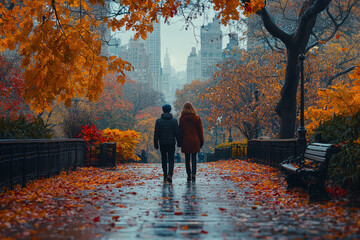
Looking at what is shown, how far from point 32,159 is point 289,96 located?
10.2 metres

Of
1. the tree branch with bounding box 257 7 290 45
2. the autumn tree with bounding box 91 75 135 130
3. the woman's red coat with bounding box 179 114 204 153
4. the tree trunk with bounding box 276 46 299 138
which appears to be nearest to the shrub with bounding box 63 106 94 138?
the tree trunk with bounding box 276 46 299 138

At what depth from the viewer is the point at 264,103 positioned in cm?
3116

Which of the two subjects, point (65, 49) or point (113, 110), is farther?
point (113, 110)

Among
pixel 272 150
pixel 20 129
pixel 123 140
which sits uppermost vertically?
pixel 20 129

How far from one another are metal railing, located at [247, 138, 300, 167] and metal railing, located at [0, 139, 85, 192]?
6.81 m

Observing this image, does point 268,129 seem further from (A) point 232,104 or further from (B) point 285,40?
(B) point 285,40

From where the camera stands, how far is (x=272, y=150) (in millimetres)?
17625

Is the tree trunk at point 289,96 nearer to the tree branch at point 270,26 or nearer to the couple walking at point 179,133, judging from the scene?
the tree branch at point 270,26

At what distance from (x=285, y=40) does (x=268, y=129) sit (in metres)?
17.7

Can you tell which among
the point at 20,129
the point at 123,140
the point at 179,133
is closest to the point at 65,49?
the point at 179,133

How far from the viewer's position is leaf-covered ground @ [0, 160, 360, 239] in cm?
575

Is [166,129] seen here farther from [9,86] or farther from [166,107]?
[9,86]

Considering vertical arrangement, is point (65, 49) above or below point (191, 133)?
above

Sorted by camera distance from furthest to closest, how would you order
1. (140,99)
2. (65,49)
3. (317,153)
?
1. (140,99)
2. (65,49)
3. (317,153)
